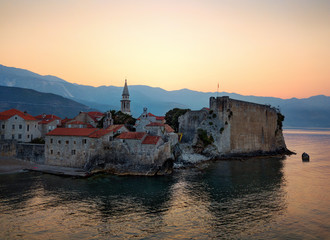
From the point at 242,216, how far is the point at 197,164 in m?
24.6

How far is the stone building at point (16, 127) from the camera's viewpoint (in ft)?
147

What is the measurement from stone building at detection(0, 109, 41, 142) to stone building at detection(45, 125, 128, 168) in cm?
826

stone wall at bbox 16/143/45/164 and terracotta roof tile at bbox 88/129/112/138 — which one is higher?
terracotta roof tile at bbox 88/129/112/138

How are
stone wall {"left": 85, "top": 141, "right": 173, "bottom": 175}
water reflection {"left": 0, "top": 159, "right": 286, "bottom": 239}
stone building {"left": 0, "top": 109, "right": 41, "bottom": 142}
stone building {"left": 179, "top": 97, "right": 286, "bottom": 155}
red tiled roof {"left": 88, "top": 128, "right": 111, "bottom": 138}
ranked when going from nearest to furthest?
water reflection {"left": 0, "top": 159, "right": 286, "bottom": 239}, stone wall {"left": 85, "top": 141, "right": 173, "bottom": 175}, red tiled roof {"left": 88, "top": 128, "right": 111, "bottom": 138}, stone building {"left": 0, "top": 109, "right": 41, "bottom": 142}, stone building {"left": 179, "top": 97, "right": 286, "bottom": 155}

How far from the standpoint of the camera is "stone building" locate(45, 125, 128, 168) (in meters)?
38.7

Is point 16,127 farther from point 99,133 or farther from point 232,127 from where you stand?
point 232,127

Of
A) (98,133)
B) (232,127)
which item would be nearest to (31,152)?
(98,133)

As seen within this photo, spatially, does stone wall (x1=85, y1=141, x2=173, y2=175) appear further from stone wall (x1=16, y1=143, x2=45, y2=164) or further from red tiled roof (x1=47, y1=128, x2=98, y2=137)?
stone wall (x1=16, y1=143, x2=45, y2=164)

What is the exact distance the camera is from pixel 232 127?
193ft

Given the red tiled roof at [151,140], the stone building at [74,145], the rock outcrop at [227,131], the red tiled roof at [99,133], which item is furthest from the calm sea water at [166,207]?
the rock outcrop at [227,131]

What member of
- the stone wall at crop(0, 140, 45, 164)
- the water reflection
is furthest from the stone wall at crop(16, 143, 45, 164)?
the water reflection

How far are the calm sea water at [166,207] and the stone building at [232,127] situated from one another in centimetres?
1897

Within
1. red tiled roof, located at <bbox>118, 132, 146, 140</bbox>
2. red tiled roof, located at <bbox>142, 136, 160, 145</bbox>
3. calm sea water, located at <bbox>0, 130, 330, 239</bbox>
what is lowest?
calm sea water, located at <bbox>0, 130, 330, 239</bbox>

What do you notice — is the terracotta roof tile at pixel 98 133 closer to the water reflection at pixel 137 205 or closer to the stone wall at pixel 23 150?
the water reflection at pixel 137 205
